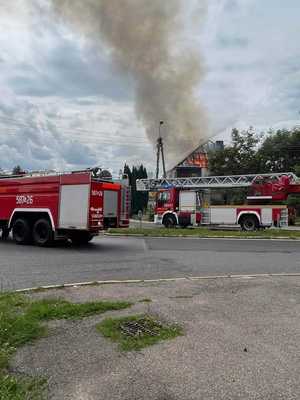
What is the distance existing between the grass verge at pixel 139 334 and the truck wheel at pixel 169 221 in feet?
77.5

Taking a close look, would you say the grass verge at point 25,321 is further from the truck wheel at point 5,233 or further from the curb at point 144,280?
the truck wheel at point 5,233

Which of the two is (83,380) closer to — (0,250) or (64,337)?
(64,337)

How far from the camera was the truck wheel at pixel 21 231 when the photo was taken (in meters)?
16.1

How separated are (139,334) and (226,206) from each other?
2323 cm

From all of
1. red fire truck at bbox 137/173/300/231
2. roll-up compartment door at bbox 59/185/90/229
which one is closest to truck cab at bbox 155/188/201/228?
red fire truck at bbox 137/173/300/231

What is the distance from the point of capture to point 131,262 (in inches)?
460

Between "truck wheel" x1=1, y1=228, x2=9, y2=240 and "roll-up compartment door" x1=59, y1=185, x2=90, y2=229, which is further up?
"roll-up compartment door" x1=59, y1=185, x2=90, y2=229

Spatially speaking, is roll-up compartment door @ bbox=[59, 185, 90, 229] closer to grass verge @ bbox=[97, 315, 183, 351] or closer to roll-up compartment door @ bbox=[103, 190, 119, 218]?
roll-up compartment door @ bbox=[103, 190, 119, 218]

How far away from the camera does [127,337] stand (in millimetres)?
4836

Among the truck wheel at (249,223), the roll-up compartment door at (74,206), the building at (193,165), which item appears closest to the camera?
the roll-up compartment door at (74,206)

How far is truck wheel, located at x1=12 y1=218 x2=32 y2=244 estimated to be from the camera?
16.1 meters

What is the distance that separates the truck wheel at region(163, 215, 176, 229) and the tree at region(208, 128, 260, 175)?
27.9 meters

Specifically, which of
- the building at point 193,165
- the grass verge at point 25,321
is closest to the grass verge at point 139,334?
the grass verge at point 25,321

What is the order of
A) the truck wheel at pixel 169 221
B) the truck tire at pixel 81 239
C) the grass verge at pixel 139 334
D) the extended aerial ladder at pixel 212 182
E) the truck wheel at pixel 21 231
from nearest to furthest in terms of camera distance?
the grass verge at pixel 139 334
the truck wheel at pixel 21 231
the truck tire at pixel 81 239
the extended aerial ladder at pixel 212 182
the truck wheel at pixel 169 221
